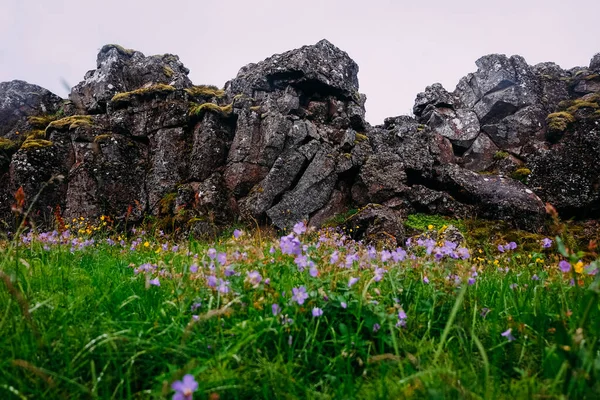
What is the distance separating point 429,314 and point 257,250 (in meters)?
1.39

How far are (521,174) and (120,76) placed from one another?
20.4 m

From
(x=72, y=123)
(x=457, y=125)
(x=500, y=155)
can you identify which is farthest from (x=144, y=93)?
(x=500, y=155)

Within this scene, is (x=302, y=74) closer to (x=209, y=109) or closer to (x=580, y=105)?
(x=209, y=109)

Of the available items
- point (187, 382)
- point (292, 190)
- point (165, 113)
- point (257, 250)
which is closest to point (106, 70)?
point (165, 113)

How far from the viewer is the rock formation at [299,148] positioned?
46.9ft

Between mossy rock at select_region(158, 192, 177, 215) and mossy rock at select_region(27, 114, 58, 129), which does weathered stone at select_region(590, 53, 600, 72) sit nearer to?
mossy rock at select_region(158, 192, 177, 215)

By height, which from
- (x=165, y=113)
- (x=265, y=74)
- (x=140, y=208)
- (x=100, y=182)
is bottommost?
(x=140, y=208)

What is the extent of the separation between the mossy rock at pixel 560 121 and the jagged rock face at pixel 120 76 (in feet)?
58.4

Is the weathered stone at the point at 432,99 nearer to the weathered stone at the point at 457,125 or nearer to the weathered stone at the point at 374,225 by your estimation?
the weathered stone at the point at 457,125

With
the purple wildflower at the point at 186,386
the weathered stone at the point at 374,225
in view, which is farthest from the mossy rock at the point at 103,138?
the purple wildflower at the point at 186,386

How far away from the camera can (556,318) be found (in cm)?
244

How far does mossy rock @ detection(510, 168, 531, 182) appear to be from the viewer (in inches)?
618

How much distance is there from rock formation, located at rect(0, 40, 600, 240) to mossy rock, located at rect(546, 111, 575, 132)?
0.20ft

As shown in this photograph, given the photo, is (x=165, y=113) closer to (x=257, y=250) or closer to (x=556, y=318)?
(x=257, y=250)
